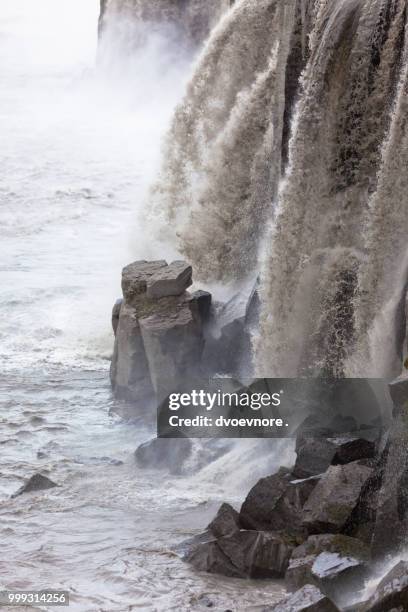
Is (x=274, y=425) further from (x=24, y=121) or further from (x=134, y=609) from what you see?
(x=24, y=121)

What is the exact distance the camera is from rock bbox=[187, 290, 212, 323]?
47.9ft

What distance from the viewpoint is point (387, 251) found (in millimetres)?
12289

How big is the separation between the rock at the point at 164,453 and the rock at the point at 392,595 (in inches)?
187

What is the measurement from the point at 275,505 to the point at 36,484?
2.82 metres

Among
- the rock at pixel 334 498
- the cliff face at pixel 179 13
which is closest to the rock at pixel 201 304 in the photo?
the rock at pixel 334 498

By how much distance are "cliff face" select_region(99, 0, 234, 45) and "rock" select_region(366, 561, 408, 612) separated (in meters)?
22.9

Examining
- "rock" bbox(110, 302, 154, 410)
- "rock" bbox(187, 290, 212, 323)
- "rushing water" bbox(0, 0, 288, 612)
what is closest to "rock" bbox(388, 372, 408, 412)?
"rushing water" bbox(0, 0, 288, 612)

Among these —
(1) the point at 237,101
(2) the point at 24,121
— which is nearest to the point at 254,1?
(1) the point at 237,101

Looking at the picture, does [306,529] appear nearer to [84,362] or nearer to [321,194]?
[321,194]

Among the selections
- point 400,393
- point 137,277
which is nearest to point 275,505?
point 400,393

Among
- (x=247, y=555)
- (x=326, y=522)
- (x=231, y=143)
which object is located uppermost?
(x=231, y=143)

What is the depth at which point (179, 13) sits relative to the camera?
3247 centimetres

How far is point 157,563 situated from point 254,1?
10.3m

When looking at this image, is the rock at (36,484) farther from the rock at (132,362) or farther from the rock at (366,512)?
the rock at (366,512)
